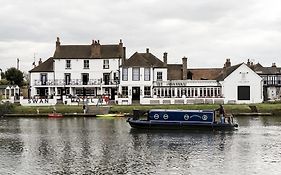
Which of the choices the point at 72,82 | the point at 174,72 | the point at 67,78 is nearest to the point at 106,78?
the point at 72,82

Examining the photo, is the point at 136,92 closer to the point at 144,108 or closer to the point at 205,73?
the point at 205,73

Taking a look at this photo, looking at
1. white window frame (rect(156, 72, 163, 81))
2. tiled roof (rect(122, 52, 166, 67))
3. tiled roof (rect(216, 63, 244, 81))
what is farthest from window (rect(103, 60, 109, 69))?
tiled roof (rect(216, 63, 244, 81))

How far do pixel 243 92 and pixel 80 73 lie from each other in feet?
95.1

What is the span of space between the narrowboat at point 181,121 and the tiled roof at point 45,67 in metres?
43.7

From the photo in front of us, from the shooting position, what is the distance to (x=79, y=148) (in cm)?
3566

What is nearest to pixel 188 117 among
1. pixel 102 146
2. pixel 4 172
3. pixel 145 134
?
pixel 145 134

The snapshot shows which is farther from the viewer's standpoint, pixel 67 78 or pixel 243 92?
pixel 67 78

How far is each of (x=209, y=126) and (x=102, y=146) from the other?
15474mm

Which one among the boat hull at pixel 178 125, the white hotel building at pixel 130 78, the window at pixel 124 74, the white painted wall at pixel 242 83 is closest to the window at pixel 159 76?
the white hotel building at pixel 130 78

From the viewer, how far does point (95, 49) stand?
89.8 m

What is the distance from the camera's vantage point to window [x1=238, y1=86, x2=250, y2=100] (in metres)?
82.5

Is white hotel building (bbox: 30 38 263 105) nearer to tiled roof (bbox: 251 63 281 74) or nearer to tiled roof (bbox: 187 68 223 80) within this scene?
tiled roof (bbox: 187 68 223 80)

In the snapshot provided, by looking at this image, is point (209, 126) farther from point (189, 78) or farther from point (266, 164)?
point (189, 78)

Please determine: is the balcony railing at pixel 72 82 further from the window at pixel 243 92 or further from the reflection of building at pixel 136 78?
the window at pixel 243 92
